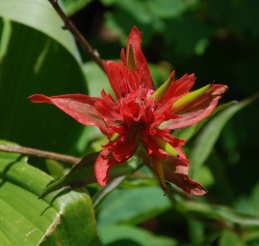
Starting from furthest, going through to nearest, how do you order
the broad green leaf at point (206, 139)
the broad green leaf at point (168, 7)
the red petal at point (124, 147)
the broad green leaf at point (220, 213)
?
the broad green leaf at point (168, 7) < the broad green leaf at point (220, 213) < the broad green leaf at point (206, 139) < the red petal at point (124, 147)

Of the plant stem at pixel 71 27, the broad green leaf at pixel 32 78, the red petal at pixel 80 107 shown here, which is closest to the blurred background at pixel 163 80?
the broad green leaf at pixel 32 78

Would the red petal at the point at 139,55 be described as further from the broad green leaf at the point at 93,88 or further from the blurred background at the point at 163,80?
the broad green leaf at the point at 93,88

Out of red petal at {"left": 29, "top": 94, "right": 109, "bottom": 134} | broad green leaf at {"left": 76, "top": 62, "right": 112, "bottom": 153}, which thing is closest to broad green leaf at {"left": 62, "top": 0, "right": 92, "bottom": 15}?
broad green leaf at {"left": 76, "top": 62, "right": 112, "bottom": 153}

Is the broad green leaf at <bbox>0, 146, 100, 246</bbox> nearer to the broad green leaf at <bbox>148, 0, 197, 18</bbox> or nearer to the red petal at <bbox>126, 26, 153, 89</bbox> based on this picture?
the red petal at <bbox>126, 26, 153, 89</bbox>

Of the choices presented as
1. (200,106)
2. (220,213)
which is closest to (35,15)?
(200,106)

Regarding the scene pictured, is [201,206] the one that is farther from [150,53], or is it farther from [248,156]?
[150,53]

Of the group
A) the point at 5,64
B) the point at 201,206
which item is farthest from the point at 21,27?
the point at 201,206

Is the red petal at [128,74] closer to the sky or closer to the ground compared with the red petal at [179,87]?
closer to the sky
